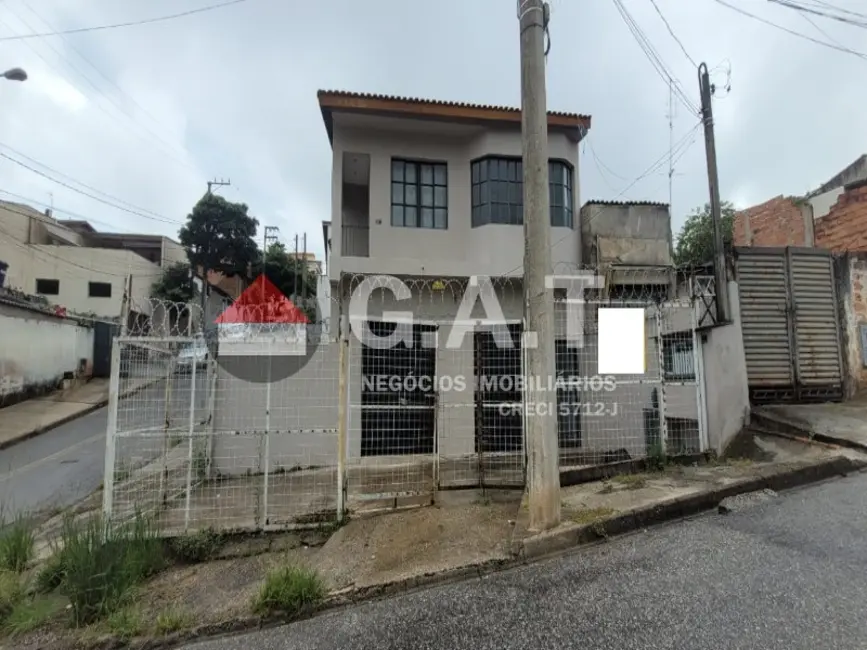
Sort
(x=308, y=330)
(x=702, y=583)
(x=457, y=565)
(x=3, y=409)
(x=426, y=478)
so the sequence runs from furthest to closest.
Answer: (x=3, y=409) < (x=308, y=330) < (x=426, y=478) < (x=457, y=565) < (x=702, y=583)

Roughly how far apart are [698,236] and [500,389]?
1063cm

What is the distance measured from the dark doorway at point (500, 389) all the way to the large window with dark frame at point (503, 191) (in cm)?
266

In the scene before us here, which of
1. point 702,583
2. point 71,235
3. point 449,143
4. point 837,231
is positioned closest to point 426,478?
point 702,583

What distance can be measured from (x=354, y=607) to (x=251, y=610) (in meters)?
0.72

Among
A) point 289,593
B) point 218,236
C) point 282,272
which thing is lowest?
point 289,593

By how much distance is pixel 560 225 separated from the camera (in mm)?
9438

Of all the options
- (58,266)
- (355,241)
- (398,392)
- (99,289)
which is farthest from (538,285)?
(58,266)

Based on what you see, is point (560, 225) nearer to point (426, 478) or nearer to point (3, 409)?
point (426, 478)

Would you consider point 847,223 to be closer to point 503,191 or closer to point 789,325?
point 789,325

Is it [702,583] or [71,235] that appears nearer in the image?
[702,583]

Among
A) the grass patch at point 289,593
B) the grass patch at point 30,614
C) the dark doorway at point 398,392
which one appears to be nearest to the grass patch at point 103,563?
the grass patch at point 30,614

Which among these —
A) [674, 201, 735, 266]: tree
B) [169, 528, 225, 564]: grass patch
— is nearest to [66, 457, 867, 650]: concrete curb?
[169, 528, 225, 564]: grass patch

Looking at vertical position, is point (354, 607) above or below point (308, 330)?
below

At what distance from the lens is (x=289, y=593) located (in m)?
3.23
